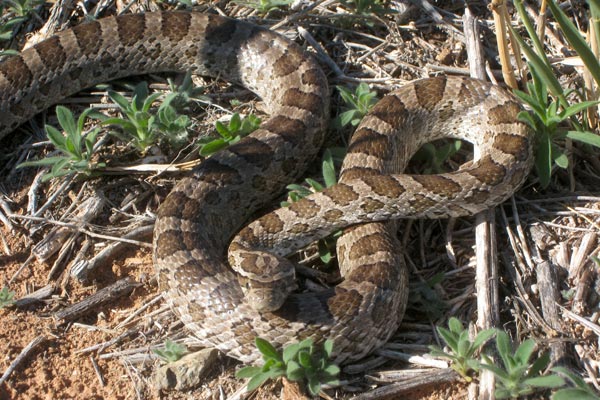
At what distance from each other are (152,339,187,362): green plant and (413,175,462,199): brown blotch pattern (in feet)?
8.17

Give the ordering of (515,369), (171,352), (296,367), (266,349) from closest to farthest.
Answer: (515,369) < (296,367) < (266,349) < (171,352)

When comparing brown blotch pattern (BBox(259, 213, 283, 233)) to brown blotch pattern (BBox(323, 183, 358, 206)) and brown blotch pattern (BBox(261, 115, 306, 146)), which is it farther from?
brown blotch pattern (BBox(261, 115, 306, 146))

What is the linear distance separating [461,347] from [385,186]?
5.66 ft

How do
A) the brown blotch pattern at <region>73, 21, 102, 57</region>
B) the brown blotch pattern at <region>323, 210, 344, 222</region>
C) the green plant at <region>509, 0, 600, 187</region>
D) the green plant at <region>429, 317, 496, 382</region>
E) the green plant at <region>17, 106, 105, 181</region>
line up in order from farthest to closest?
the brown blotch pattern at <region>73, 21, 102, 57</region> < the green plant at <region>17, 106, 105, 181</region> < the brown blotch pattern at <region>323, 210, 344, 222</region> < the green plant at <region>509, 0, 600, 187</region> < the green plant at <region>429, 317, 496, 382</region>

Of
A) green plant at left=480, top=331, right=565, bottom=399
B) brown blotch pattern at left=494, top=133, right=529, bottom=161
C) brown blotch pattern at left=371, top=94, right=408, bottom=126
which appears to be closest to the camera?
green plant at left=480, top=331, right=565, bottom=399

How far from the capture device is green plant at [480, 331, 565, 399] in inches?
183

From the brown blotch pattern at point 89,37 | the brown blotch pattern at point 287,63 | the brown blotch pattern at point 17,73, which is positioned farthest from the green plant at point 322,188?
the brown blotch pattern at point 17,73

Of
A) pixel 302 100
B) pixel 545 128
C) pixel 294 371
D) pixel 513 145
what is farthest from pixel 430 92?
pixel 294 371

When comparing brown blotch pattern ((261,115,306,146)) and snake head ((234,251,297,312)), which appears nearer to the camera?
snake head ((234,251,297,312))

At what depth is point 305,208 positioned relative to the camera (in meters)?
6.17

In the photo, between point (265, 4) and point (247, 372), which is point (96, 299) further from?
point (265, 4)

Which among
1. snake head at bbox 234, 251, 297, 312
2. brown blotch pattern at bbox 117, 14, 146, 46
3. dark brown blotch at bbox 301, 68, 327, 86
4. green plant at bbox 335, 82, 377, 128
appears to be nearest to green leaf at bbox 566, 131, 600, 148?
green plant at bbox 335, 82, 377, 128

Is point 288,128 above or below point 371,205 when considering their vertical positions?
above

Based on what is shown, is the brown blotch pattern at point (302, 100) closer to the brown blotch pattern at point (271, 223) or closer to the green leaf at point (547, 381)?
the brown blotch pattern at point (271, 223)
